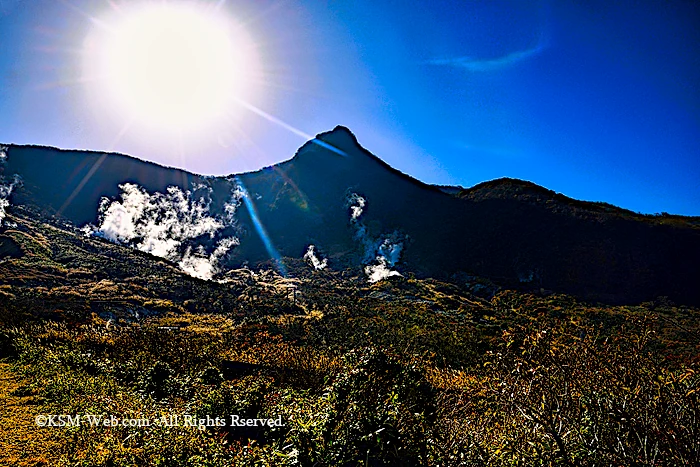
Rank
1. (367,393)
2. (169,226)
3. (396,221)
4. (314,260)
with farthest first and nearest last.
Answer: (169,226)
(396,221)
(314,260)
(367,393)

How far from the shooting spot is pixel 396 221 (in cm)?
6306

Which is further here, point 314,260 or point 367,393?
point 314,260

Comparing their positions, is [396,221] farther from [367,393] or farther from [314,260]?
[367,393]

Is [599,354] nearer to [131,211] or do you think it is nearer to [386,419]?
[386,419]

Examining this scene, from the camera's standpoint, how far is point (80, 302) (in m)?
28.4

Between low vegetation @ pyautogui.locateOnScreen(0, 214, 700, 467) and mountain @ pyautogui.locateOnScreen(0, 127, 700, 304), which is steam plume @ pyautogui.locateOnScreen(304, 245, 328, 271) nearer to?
mountain @ pyautogui.locateOnScreen(0, 127, 700, 304)

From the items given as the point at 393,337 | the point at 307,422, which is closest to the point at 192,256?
the point at 393,337

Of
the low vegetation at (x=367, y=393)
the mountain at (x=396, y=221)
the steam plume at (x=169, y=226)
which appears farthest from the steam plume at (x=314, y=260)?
the low vegetation at (x=367, y=393)

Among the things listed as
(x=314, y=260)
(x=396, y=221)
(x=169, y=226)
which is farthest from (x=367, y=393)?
(x=169, y=226)

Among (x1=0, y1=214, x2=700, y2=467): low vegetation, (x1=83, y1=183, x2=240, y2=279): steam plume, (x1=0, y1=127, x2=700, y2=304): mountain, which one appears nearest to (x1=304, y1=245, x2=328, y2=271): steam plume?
(x1=0, y1=127, x2=700, y2=304): mountain

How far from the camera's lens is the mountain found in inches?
1813

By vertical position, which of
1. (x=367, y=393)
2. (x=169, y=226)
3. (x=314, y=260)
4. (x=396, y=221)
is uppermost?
(x=169, y=226)

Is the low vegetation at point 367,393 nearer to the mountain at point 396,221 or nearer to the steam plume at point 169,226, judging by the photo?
the mountain at point 396,221

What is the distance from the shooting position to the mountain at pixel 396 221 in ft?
151
